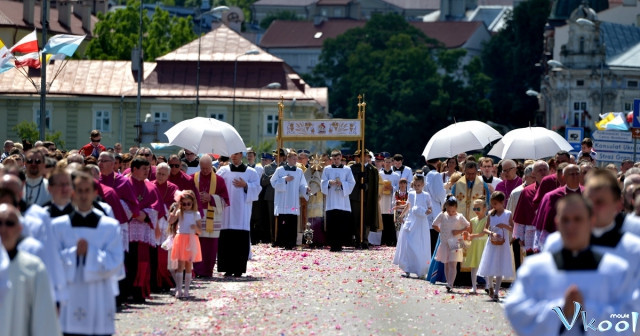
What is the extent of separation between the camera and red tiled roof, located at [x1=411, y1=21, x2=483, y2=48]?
182750 mm

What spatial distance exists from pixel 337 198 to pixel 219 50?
61.0m

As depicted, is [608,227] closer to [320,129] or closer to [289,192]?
[289,192]

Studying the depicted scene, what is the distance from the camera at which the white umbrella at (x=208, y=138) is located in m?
24.4

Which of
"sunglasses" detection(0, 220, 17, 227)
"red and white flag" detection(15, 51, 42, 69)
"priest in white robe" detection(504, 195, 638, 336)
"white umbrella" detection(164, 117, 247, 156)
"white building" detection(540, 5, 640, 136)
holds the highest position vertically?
"white building" detection(540, 5, 640, 136)

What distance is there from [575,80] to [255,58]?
3040 cm

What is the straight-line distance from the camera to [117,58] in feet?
320

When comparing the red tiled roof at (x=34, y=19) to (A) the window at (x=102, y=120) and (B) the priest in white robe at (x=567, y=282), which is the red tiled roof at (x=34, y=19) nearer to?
(A) the window at (x=102, y=120)

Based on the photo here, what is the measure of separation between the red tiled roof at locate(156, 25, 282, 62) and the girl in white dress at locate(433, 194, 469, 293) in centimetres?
6572

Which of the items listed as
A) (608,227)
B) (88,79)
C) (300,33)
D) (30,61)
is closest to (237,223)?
(30,61)

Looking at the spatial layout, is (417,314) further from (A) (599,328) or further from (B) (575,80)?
(B) (575,80)

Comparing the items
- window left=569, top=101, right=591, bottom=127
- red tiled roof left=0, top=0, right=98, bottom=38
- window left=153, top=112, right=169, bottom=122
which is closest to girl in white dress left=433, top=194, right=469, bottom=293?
window left=153, top=112, right=169, bottom=122

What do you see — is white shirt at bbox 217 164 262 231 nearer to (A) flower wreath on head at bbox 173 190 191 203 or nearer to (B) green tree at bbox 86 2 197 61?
(A) flower wreath on head at bbox 173 190 191 203

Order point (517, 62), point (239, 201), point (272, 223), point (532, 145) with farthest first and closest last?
1. point (517, 62)
2. point (272, 223)
3. point (532, 145)
4. point (239, 201)

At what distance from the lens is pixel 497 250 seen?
2030 centimetres
